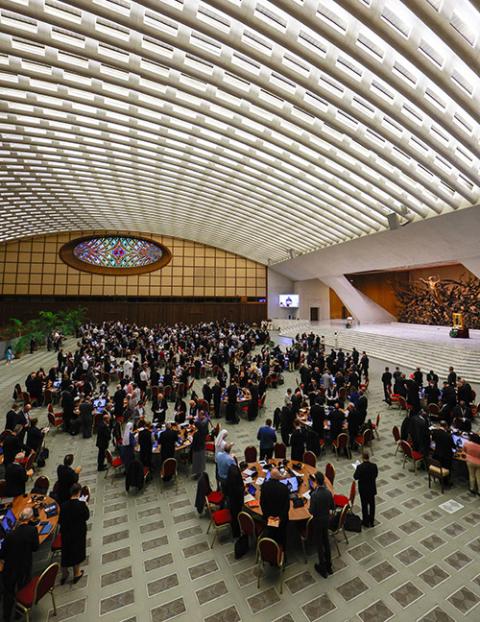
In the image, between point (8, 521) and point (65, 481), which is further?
point (65, 481)

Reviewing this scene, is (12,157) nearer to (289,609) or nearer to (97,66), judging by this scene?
(97,66)

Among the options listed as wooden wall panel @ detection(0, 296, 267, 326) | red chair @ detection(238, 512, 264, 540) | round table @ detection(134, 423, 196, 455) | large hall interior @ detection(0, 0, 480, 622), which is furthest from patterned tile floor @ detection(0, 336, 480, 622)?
wooden wall panel @ detection(0, 296, 267, 326)

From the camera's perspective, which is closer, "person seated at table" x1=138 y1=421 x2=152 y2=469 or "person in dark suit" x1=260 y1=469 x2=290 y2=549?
"person in dark suit" x1=260 y1=469 x2=290 y2=549

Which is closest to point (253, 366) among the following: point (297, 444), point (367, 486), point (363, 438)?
point (363, 438)

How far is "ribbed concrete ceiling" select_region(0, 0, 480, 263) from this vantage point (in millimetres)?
7031

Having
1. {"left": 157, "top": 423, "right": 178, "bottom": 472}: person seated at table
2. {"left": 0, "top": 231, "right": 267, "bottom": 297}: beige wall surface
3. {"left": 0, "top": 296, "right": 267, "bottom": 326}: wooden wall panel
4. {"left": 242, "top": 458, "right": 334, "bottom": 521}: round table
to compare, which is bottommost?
{"left": 242, "top": 458, "right": 334, "bottom": 521}: round table

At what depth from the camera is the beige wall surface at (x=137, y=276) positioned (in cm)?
3297

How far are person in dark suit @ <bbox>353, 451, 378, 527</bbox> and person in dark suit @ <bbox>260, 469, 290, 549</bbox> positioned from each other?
1382mm

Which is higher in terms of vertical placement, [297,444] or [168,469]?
[297,444]

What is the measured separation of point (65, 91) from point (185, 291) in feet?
79.5

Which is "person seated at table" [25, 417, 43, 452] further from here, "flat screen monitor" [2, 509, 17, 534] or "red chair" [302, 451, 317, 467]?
"red chair" [302, 451, 317, 467]

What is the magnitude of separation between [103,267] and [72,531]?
33784 mm

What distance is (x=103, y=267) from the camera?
34.2 m

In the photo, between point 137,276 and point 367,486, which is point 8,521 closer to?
point 367,486
